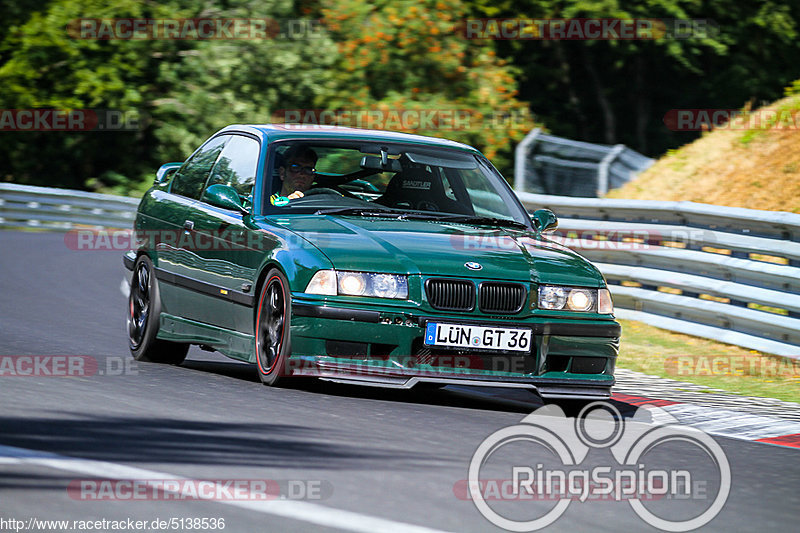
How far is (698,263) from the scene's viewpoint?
1305cm

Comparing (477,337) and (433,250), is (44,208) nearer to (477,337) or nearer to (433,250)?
(433,250)

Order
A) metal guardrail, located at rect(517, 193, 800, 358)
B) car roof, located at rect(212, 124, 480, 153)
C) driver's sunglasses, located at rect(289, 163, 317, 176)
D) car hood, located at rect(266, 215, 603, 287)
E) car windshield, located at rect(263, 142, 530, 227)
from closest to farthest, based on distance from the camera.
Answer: car hood, located at rect(266, 215, 603, 287) → car windshield, located at rect(263, 142, 530, 227) → driver's sunglasses, located at rect(289, 163, 317, 176) → car roof, located at rect(212, 124, 480, 153) → metal guardrail, located at rect(517, 193, 800, 358)

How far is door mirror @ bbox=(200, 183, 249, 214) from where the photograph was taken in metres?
9.28

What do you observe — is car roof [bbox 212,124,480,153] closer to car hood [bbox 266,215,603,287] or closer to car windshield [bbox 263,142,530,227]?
car windshield [bbox 263,142,530,227]

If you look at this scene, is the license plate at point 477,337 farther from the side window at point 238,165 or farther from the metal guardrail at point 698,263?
the metal guardrail at point 698,263

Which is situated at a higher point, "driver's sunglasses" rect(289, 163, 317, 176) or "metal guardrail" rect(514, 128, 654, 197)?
"driver's sunglasses" rect(289, 163, 317, 176)

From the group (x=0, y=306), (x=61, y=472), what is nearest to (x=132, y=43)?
(x=0, y=306)

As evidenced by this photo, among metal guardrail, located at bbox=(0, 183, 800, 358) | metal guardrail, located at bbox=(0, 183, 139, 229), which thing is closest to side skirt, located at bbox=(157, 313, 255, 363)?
metal guardrail, located at bbox=(0, 183, 800, 358)

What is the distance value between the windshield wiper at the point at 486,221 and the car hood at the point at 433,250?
0.21 metres

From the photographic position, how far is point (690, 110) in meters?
37.8

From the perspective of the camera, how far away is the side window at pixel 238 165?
9.62 meters

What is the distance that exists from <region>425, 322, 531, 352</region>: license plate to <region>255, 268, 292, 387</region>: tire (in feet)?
2.68

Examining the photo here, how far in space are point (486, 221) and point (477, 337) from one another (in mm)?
1499

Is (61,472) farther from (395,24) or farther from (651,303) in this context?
(395,24)
